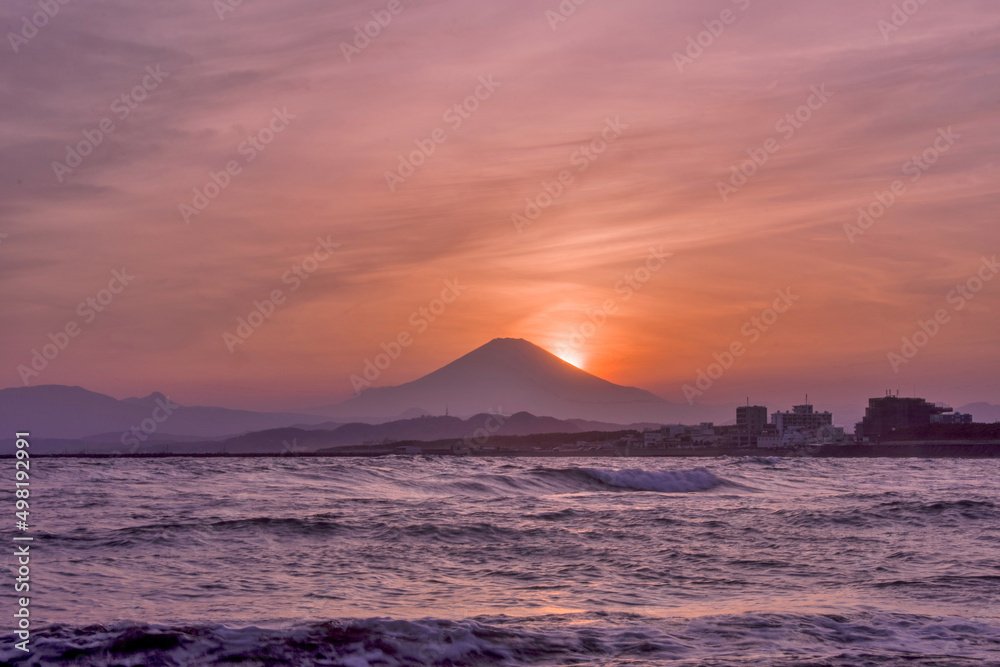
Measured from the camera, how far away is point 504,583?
14.3m

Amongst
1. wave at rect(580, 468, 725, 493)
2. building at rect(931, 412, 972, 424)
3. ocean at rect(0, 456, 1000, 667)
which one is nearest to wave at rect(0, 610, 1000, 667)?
ocean at rect(0, 456, 1000, 667)

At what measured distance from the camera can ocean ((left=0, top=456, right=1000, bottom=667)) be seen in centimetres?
961

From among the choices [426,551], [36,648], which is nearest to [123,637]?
[36,648]

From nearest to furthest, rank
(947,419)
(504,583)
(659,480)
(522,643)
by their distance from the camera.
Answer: (522,643) → (504,583) → (659,480) → (947,419)

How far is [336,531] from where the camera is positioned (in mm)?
20328

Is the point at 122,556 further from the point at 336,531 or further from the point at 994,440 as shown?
the point at 994,440

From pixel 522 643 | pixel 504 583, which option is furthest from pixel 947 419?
pixel 522 643

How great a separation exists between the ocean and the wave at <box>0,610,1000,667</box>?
38 millimetres

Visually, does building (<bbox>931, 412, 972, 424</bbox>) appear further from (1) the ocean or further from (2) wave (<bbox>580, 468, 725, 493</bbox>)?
(1) the ocean

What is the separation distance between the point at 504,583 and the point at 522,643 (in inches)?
173

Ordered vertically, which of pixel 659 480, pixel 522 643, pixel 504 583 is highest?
pixel 522 643

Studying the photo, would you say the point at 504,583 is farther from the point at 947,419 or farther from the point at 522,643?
the point at 947,419

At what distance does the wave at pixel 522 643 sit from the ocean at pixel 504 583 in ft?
0.12

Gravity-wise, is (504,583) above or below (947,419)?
above
